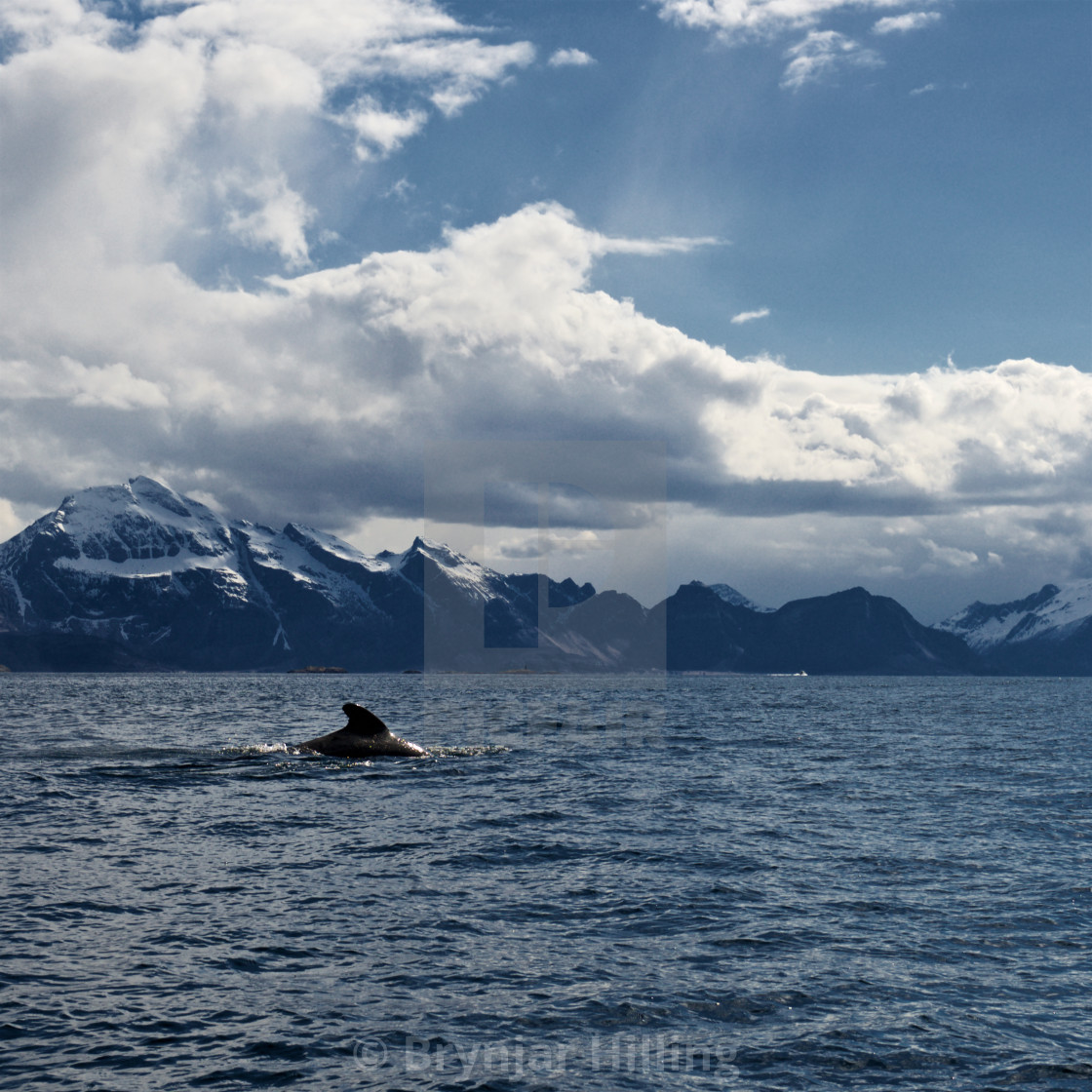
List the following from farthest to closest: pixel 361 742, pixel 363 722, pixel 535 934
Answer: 1. pixel 363 722
2. pixel 361 742
3. pixel 535 934

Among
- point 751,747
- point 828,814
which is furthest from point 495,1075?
point 751,747

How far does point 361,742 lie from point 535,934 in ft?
109

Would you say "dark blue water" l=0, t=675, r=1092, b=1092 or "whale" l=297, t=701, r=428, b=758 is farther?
"whale" l=297, t=701, r=428, b=758

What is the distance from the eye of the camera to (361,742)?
51.4 metres

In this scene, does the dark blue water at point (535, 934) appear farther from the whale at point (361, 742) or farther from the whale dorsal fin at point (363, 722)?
the whale dorsal fin at point (363, 722)

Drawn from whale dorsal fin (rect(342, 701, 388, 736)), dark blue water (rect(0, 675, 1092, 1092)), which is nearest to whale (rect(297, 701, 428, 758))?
→ whale dorsal fin (rect(342, 701, 388, 736))

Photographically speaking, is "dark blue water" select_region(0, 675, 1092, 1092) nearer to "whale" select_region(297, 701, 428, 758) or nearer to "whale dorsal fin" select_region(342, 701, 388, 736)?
"whale" select_region(297, 701, 428, 758)

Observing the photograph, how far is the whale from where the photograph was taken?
5081 cm

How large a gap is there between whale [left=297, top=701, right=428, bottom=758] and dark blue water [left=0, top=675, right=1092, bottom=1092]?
9.51m

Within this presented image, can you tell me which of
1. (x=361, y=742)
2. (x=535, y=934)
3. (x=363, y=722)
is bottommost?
(x=361, y=742)

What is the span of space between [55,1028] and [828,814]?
2638 centimetres

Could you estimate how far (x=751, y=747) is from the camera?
62.5 meters

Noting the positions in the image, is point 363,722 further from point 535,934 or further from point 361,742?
point 535,934

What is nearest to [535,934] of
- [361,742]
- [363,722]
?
[361,742]
